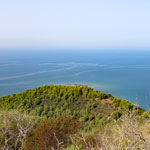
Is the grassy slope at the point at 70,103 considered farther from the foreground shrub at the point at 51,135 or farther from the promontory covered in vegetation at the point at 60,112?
the foreground shrub at the point at 51,135

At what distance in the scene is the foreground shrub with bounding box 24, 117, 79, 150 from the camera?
621cm

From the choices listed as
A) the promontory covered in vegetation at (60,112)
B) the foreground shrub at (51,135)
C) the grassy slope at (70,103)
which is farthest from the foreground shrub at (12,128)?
the grassy slope at (70,103)

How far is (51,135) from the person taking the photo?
253 inches

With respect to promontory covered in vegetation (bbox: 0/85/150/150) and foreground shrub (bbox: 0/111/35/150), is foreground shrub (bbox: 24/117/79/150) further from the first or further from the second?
foreground shrub (bbox: 0/111/35/150)

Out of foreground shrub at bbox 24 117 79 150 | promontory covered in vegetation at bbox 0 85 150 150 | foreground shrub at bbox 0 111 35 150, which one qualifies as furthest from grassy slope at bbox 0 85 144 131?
foreground shrub at bbox 24 117 79 150

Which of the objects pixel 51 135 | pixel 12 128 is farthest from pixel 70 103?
pixel 51 135

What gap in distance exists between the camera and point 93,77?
179 feet

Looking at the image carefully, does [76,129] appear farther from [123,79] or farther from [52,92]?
[123,79]

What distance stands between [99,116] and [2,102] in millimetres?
8465

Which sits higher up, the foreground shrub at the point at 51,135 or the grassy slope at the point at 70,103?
the foreground shrub at the point at 51,135

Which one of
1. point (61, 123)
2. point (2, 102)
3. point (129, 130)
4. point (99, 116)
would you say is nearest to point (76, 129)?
point (61, 123)

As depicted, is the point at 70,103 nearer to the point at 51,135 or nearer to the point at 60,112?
the point at 60,112

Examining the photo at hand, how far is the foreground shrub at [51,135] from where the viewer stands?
20.4 ft

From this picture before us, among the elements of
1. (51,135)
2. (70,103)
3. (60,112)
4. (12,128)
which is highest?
(51,135)
